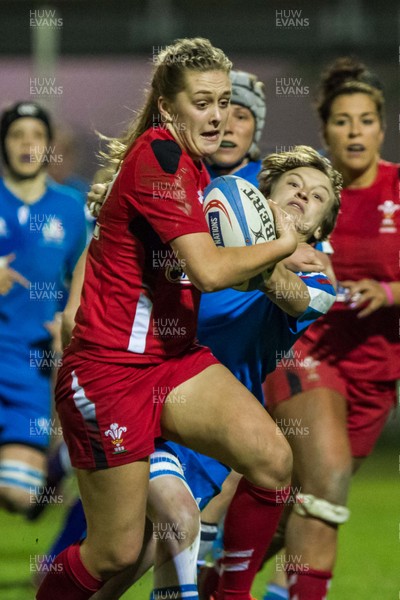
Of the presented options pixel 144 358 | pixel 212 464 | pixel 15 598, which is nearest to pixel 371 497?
pixel 15 598

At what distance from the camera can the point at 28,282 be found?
6.02 m

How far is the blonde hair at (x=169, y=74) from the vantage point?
3586mm

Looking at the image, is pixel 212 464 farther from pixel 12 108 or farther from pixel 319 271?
pixel 12 108

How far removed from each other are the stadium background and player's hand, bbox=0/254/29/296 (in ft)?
10.9

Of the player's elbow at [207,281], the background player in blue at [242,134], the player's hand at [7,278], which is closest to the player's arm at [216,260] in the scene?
the player's elbow at [207,281]

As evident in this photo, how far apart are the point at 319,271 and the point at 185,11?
692 centimetres

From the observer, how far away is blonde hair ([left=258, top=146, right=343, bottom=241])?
13.5 ft

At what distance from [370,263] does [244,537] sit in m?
1.88

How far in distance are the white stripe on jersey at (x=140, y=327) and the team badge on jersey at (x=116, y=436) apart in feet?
0.77

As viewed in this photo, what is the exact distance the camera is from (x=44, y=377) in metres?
6.04

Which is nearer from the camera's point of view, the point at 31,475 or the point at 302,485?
the point at 302,485

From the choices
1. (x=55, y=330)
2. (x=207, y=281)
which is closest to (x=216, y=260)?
(x=207, y=281)

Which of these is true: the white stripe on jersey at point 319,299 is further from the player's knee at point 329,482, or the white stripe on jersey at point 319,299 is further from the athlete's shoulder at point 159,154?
the player's knee at point 329,482

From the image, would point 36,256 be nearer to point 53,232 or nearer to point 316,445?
point 53,232
